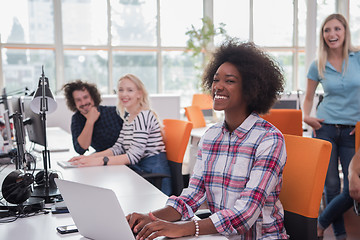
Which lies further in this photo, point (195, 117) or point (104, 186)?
point (195, 117)

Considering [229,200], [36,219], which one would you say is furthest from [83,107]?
[229,200]

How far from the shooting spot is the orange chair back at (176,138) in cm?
262

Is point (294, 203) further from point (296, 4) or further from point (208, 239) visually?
point (296, 4)

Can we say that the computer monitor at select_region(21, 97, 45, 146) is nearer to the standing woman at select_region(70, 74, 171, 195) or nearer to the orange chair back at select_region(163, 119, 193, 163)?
the standing woman at select_region(70, 74, 171, 195)

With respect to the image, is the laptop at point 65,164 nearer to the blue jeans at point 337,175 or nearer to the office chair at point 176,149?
the office chair at point 176,149

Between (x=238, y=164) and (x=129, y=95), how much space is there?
1595 mm

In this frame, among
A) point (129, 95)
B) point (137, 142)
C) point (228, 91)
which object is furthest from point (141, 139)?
point (228, 91)

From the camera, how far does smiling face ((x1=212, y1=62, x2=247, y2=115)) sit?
59.8 inches

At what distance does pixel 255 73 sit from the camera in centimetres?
152

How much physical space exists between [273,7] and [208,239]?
25.6 ft

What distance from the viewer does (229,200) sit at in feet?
4.79

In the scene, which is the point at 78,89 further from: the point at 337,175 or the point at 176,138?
the point at 337,175

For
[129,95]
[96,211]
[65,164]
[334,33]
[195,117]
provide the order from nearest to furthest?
[96,211], [65,164], [334,33], [129,95], [195,117]

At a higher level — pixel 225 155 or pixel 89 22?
pixel 89 22
